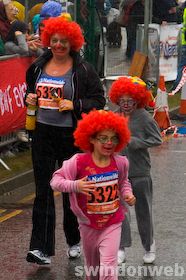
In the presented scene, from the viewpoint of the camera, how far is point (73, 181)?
6223 mm

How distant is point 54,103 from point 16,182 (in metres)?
3.50

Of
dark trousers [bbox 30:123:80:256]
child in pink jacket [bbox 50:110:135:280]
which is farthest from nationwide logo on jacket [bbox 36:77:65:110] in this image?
child in pink jacket [bbox 50:110:135:280]

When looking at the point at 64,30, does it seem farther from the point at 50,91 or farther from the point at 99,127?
the point at 99,127

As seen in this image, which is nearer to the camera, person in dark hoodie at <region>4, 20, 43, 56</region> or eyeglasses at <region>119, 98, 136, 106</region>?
eyeglasses at <region>119, 98, 136, 106</region>

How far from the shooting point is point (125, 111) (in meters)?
7.59

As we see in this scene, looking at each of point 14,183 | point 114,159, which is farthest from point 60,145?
point 14,183

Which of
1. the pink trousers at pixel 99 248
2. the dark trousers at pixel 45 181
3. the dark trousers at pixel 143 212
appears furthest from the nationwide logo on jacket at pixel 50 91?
the pink trousers at pixel 99 248

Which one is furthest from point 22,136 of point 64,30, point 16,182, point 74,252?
point 64,30

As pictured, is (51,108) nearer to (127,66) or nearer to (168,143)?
(168,143)

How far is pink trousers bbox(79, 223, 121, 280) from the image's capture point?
6203 millimetres

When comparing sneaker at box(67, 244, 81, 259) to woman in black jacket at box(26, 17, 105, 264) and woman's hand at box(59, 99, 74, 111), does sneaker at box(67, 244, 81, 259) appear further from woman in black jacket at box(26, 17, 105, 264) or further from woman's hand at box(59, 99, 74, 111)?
woman's hand at box(59, 99, 74, 111)

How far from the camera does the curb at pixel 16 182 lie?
10.7 m

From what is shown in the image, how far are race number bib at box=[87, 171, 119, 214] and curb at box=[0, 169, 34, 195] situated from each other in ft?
14.5

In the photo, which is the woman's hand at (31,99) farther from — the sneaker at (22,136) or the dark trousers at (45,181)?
the sneaker at (22,136)
